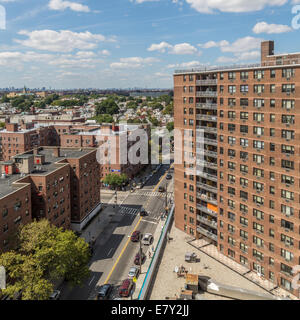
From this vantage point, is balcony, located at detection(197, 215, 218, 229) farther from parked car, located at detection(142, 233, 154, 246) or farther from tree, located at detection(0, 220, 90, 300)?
tree, located at detection(0, 220, 90, 300)

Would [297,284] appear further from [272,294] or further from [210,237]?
[210,237]

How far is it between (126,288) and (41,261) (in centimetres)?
1298

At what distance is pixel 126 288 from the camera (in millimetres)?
43656

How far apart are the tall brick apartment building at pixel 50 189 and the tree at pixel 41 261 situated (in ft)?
10.4

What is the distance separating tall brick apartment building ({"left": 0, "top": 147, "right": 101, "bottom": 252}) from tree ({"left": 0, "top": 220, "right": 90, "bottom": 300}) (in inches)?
125

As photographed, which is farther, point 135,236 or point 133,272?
point 135,236

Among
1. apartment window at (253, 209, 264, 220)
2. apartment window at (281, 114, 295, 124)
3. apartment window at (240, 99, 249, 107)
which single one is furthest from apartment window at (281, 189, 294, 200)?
apartment window at (240, 99, 249, 107)

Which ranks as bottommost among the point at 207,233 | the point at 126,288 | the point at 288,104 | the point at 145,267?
the point at 145,267

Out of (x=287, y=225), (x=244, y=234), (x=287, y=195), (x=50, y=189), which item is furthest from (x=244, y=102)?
(x=50, y=189)

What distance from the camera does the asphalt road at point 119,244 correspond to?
47.0 meters

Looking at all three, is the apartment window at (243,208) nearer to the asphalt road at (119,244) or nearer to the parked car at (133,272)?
the parked car at (133,272)

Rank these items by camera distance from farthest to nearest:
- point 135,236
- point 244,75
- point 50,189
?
point 135,236, point 50,189, point 244,75

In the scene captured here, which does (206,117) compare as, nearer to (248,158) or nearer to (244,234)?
(248,158)

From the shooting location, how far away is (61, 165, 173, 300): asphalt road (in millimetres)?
46956
